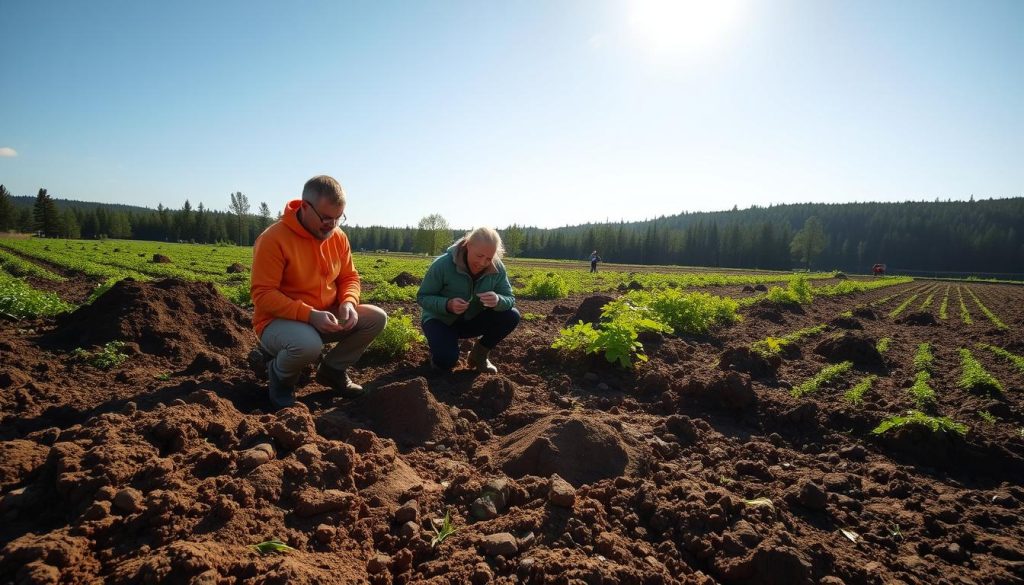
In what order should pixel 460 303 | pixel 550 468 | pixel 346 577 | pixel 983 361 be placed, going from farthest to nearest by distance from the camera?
pixel 983 361
pixel 460 303
pixel 550 468
pixel 346 577

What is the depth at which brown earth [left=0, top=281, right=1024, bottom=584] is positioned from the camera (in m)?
1.95

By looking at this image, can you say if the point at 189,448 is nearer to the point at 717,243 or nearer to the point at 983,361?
the point at 983,361

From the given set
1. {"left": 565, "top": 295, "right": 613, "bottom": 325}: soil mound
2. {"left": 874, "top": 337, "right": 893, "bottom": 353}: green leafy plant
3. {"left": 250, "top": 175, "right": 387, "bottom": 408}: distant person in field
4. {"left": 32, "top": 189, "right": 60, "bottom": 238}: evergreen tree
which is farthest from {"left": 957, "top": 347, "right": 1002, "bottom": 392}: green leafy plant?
{"left": 32, "top": 189, "right": 60, "bottom": 238}: evergreen tree

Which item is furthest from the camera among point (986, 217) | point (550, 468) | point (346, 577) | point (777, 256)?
point (986, 217)

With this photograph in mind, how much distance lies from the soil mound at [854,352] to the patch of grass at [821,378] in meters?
0.34

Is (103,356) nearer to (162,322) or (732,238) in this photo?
(162,322)

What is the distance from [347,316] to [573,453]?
2.22 metres

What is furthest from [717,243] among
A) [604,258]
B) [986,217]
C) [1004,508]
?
[1004,508]

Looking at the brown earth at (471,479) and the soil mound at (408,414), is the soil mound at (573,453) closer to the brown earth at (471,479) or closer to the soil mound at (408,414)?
the brown earth at (471,479)

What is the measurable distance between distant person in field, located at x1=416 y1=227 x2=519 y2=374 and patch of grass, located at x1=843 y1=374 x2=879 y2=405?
149 inches

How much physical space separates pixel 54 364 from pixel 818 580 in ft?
19.8

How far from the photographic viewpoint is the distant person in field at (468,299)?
15.1 feet

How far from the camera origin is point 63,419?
3.17m

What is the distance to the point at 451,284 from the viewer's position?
192 inches
